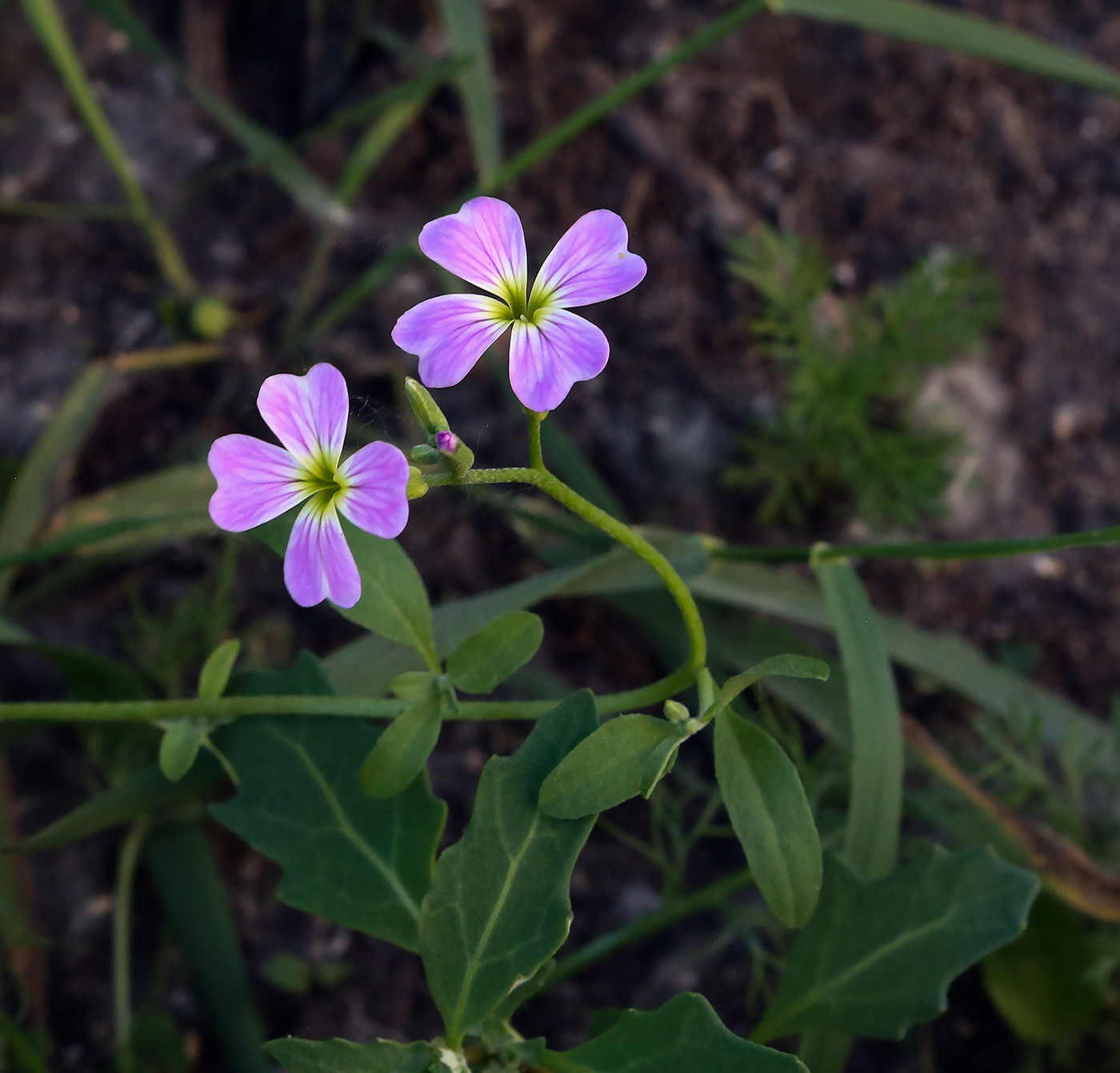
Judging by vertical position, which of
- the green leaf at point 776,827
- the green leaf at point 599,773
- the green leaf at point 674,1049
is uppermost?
the green leaf at point 599,773

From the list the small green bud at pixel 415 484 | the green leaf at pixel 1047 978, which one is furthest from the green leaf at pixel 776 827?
the green leaf at pixel 1047 978

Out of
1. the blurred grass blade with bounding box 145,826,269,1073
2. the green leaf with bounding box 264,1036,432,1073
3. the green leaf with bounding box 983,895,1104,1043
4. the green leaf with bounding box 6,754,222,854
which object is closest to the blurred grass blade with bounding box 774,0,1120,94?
the green leaf with bounding box 983,895,1104,1043

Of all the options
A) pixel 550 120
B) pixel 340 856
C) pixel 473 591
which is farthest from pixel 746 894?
A: pixel 550 120

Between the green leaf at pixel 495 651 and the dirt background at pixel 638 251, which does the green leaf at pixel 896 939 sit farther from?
the dirt background at pixel 638 251

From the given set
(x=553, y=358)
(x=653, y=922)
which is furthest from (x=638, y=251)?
(x=653, y=922)

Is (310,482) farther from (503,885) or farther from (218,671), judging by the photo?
(503,885)

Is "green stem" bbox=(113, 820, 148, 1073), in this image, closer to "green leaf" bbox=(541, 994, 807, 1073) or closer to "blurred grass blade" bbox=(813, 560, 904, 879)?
"green leaf" bbox=(541, 994, 807, 1073)

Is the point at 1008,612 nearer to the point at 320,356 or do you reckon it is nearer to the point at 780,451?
the point at 780,451
